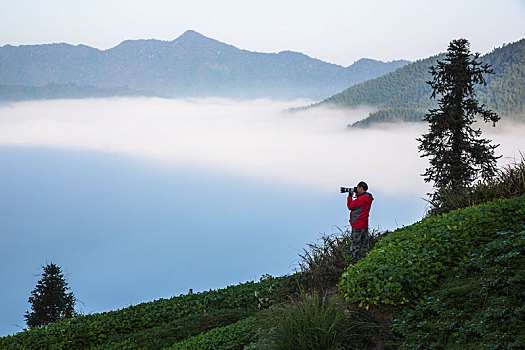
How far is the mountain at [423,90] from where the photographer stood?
14900 cm

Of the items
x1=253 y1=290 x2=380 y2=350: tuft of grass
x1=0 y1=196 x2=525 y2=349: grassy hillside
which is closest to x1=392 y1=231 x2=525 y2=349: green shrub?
x1=0 y1=196 x2=525 y2=349: grassy hillside

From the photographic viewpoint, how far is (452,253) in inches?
301

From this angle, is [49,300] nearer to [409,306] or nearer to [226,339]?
[226,339]

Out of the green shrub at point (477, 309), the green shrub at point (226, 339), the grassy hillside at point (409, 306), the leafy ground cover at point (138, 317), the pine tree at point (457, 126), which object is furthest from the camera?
the pine tree at point (457, 126)

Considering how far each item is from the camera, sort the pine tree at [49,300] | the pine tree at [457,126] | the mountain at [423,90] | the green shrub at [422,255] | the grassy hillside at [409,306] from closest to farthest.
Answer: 1. the grassy hillside at [409,306]
2. the green shrub at [422,255]
3. the pine tree at [457,126]
4. the pine tree at [49,300]
5. the mountain at [423,90]

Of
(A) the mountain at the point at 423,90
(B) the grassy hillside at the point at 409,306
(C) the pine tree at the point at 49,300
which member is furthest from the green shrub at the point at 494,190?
(A) the mountain at the point at 423,90

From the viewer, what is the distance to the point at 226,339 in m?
8.20

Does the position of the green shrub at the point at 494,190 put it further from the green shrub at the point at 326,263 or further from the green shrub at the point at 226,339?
the green shrub at the point at 226,339

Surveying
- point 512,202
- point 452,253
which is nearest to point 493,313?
point 452,253

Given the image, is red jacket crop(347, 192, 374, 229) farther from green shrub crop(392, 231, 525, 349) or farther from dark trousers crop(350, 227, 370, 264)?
green shrub crop(392, 231, 525, 349)

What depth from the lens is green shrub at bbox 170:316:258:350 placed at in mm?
7913

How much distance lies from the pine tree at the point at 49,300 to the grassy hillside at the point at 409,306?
53.8 ft

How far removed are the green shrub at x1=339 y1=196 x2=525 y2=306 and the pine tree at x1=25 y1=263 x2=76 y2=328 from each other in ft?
72.2

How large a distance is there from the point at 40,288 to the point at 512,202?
25157 mm
